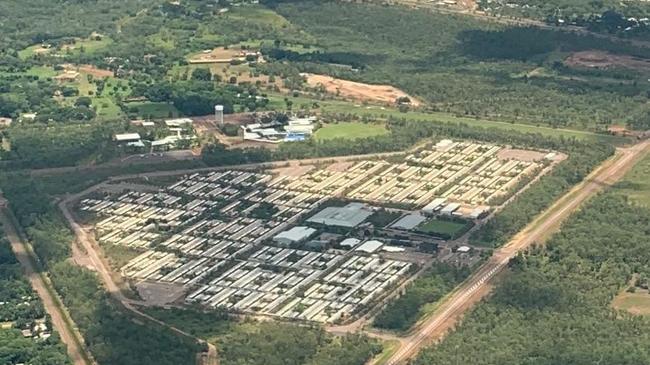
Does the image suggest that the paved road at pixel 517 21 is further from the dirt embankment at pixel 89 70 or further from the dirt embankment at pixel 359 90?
the dirt embankment at pixel 89 70

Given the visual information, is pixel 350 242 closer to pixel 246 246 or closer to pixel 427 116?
pixel 246 246

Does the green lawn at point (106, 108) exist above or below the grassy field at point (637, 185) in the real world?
below

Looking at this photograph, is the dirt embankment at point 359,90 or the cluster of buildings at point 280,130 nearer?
the cluster of buildings at point 280,130

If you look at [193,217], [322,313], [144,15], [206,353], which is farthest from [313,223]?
[144,15]

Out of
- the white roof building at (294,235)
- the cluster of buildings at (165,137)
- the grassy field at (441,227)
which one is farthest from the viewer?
the cluster of buildings at (165,137)

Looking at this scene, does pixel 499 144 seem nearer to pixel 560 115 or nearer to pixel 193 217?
pixel 560 115

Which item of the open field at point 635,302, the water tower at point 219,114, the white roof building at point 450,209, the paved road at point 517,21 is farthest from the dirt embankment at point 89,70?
the open field at point 635,302
